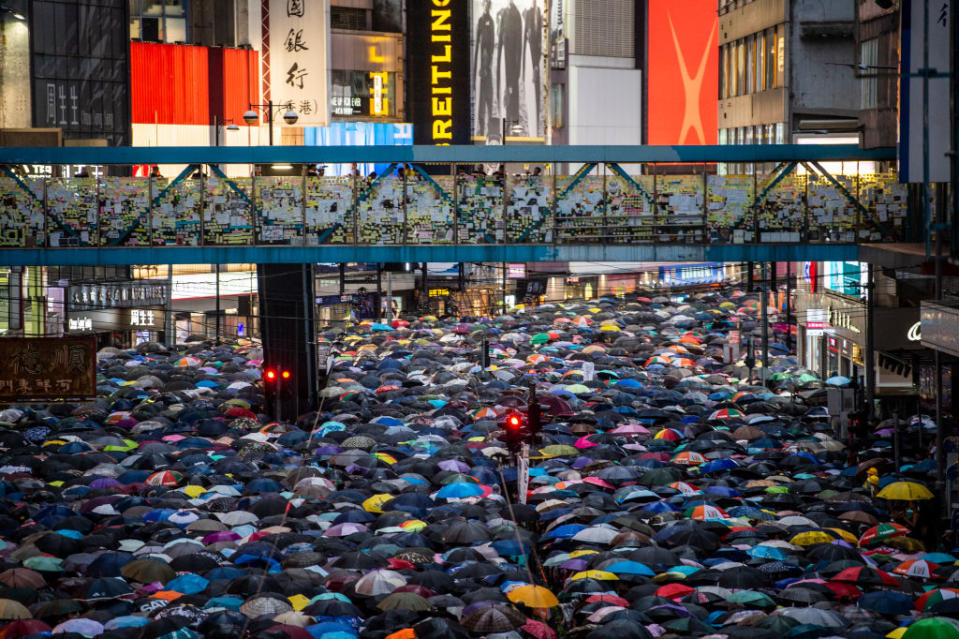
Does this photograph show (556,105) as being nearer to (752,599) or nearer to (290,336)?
(290,336)

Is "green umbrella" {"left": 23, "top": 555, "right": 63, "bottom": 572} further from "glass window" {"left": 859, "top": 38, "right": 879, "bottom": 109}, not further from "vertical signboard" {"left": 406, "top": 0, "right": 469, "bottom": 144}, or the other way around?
"vertical signboard" {"left": 406, "top": 0, "right": 469, "bottom": 144}

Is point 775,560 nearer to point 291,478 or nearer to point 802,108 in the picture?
point 291,478

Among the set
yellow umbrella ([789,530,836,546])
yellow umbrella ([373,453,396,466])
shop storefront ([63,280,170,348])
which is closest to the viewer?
yellow umbrella ([789,530,836,546])

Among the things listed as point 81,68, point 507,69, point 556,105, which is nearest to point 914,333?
point 81,68

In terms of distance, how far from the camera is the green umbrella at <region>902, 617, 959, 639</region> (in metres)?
16.2

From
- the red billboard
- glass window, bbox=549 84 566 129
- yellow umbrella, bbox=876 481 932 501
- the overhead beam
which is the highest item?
glass window, bbox=549 84 566 129

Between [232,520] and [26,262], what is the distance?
10.4m

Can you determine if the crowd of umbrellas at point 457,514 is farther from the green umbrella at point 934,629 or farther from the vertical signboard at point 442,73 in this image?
the vertical signboard at point 442,73

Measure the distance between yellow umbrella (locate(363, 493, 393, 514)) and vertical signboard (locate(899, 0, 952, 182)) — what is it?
11863 mm

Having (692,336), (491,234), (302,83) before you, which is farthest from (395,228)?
(302,83)

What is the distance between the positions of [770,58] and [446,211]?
30.0 meters

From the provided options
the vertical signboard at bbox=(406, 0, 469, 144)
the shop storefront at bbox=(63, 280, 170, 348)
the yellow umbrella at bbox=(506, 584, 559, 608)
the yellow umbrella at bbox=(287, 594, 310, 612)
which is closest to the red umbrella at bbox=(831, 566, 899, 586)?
the yellow umbrella at bbox=(506, 584, 559, 608)

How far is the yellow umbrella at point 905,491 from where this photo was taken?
24625 mm

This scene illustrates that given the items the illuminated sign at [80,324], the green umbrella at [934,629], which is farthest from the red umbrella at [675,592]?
the illuminated sign at [80,324]
